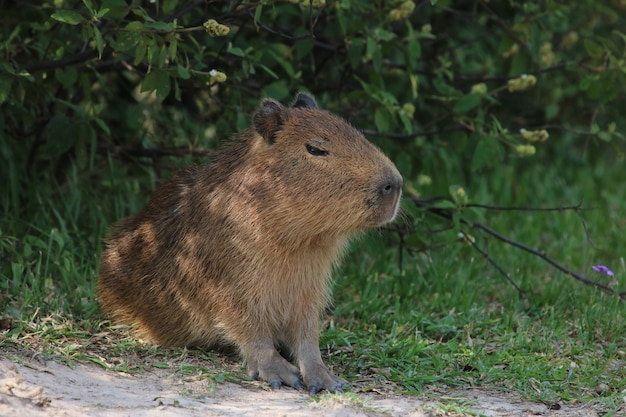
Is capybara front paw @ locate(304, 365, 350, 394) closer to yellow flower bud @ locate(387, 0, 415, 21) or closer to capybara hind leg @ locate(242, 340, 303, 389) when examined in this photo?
capybara hind leg @ locate(242, 340, 303, 389)

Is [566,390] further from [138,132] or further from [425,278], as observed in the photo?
[138,132]

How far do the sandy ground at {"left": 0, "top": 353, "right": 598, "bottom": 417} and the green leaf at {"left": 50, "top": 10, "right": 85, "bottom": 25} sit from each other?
1.43 metres

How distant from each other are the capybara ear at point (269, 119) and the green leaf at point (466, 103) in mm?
1616

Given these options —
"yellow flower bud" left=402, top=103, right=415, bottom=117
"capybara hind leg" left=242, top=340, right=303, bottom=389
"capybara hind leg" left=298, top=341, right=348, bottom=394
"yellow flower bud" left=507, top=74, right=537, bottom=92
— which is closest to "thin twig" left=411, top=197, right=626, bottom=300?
"yellow flower bud" left=402, top=103, right=415, bottom=117

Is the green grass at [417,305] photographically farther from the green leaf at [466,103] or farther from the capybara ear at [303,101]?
the capybara ear at [303,101]

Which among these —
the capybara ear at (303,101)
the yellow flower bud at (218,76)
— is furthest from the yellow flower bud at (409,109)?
the yellow flower bud at (218,76)

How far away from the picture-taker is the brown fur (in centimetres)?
399

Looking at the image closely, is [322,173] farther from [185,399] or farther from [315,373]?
[185,399]

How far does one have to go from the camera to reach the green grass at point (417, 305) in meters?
4.18

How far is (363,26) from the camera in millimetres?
5383

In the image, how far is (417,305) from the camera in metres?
5.18

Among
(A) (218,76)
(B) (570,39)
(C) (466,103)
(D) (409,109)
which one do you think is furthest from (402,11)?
(B) (570,39)

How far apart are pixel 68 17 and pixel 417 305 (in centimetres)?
234

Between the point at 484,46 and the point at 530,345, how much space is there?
11.1 feet
